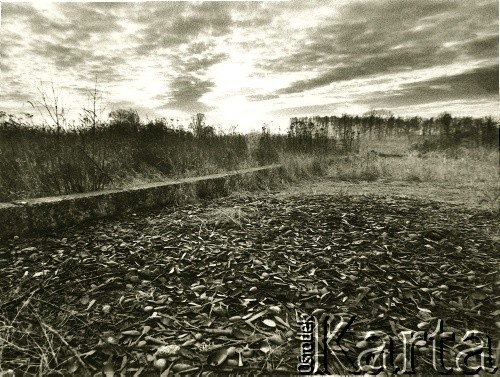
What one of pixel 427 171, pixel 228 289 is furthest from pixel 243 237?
pixel 427 171

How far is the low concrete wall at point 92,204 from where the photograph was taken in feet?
9.90

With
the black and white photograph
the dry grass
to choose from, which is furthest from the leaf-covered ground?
the dry grass

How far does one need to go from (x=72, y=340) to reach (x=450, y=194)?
5466 mm

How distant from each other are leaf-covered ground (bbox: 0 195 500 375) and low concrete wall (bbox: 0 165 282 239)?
25cm

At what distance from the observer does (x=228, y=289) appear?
208 cm

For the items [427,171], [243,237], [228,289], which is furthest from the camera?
[427,171]

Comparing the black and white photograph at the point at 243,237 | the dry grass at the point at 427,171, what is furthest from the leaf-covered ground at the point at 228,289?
the dry grass at the point at 427,171

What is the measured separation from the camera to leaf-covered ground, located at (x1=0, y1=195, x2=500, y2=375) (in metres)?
1.49

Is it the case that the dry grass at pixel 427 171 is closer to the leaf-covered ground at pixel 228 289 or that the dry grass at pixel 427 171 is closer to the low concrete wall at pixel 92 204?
Answer: the leaf-covered ground at pixel 228 289

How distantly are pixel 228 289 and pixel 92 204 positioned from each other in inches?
93.8

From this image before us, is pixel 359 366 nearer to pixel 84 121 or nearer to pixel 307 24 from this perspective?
pixel 307 24

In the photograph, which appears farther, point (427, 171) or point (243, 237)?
point (427, 171)

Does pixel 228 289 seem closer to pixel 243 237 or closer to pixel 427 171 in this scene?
pixel 243 237

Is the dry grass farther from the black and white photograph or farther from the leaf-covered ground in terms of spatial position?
the leaf-covered ground
